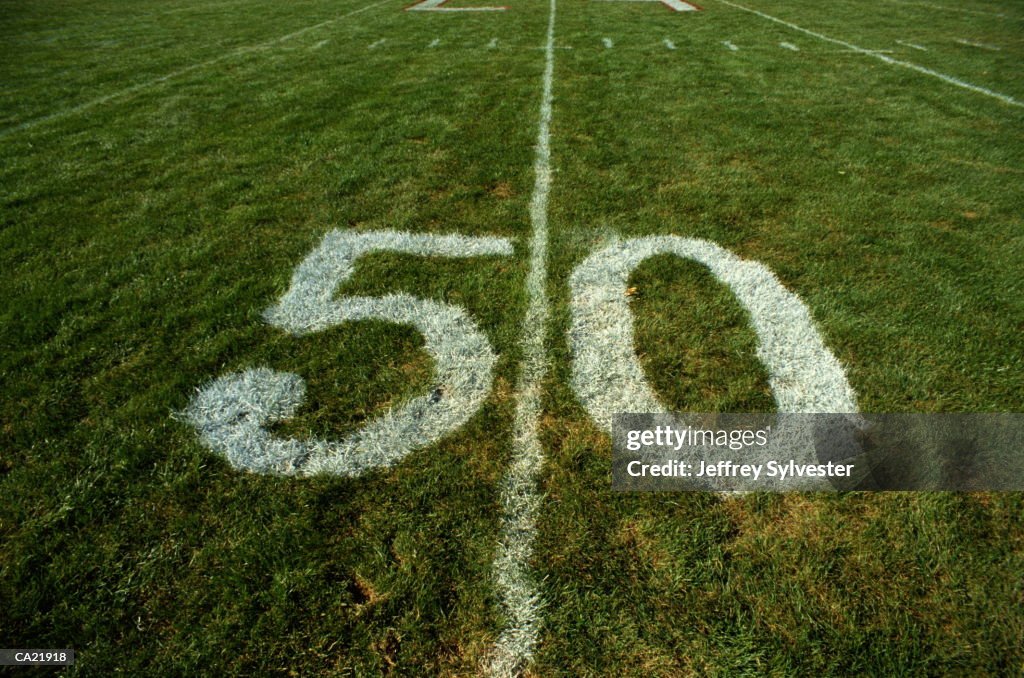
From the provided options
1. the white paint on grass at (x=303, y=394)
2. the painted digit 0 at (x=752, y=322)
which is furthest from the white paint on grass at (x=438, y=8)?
the white paint on grass at (x=303, y=394)

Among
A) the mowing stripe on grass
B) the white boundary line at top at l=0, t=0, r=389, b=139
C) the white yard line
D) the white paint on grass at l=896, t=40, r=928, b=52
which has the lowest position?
the mowing stripe on grass

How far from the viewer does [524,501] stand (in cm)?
211

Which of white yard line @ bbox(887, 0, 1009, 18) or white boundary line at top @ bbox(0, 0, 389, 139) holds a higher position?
white yard line @ bbox(887, 0, 1009, 18)

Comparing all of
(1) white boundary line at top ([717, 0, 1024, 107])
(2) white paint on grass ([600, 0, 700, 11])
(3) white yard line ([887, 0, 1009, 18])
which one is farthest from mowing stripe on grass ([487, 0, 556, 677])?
(3) white yard line ([887, 0, 1009, 18])

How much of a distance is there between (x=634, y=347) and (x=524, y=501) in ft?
3.84

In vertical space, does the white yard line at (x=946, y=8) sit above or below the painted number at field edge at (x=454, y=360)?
above

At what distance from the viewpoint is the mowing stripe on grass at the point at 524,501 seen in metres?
1.70

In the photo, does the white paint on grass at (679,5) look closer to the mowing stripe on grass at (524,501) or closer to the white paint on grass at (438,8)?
the white paint on grass at (438,8)

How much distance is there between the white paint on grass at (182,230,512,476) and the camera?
227cm

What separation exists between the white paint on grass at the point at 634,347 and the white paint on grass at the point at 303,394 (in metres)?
0.60

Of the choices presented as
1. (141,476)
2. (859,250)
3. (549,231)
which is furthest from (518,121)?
(141,476)

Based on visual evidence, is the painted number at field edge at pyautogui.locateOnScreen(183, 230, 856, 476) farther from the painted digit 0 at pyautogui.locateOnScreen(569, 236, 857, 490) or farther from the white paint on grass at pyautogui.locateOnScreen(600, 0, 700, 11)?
the white paint on grass at pyautogui.locateOnScreen(600, 0, 700, 11)

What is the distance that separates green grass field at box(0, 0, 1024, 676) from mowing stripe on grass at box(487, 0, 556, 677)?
2 centimetres

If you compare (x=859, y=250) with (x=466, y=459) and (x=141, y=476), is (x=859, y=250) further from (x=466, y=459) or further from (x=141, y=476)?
(x=141, y=476)
